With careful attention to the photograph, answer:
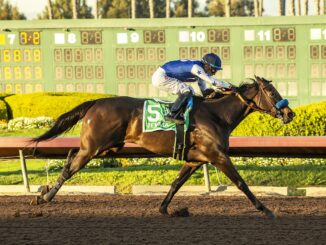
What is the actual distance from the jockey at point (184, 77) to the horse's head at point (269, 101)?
1.03ft

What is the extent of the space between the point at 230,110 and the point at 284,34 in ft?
47.3

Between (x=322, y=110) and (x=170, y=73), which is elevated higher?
(x=170, y=73)

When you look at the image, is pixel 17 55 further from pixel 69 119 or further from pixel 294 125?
pixel 69 119

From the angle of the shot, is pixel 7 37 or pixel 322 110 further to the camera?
pixel 7 37

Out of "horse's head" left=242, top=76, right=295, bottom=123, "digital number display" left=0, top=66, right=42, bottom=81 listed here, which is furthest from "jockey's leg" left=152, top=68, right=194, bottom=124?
"digital number display" left=0, top=66, right=42, bottom=81

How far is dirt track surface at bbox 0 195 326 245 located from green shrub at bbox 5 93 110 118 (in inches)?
510

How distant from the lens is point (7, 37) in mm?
24688

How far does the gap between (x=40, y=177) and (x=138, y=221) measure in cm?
660

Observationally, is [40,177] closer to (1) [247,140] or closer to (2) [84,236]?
(1) [247,140]

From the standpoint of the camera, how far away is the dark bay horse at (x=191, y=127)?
31.6 ft

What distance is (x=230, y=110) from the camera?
9.81m

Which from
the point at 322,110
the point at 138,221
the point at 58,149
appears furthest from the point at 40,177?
the point at 138,221

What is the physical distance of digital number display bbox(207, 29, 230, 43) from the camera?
23.9 metres

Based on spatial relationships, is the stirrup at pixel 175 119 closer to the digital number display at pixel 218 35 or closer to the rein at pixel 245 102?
the rein at pixel 245 102
